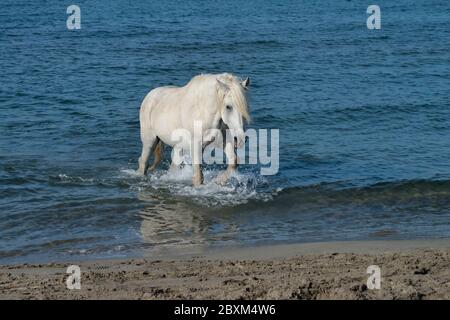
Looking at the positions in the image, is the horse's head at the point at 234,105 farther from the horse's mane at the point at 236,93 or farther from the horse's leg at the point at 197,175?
the horse's leg at the point at 197,175

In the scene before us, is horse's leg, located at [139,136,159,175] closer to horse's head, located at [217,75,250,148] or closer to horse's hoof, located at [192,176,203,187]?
horse's hoof, located at [192,176,203,187]

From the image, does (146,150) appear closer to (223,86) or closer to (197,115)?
(197,115)

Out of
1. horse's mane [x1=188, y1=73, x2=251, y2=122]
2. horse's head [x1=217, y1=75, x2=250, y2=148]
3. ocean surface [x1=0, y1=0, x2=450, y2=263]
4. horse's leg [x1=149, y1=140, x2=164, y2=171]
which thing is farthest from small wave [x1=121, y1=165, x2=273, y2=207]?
horse's mane [x1=188, y1=73, x2=251, y2=122]

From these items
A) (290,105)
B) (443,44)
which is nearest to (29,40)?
(290,105)

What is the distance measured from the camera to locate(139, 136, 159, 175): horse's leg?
41.3ft

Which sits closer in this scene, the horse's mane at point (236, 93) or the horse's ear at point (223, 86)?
the horse's mane at point (236, 93)

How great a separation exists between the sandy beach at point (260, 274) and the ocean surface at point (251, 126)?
0.69 meters

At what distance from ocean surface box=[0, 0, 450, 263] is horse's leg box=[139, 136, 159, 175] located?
17cm

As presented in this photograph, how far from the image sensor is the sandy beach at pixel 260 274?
6645mm

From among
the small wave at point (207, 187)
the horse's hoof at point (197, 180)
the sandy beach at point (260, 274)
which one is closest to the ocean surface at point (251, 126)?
the small wave at point (207, 187)

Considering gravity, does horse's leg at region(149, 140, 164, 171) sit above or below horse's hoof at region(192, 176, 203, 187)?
above

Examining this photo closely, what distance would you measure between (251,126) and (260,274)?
8546 millimetres
